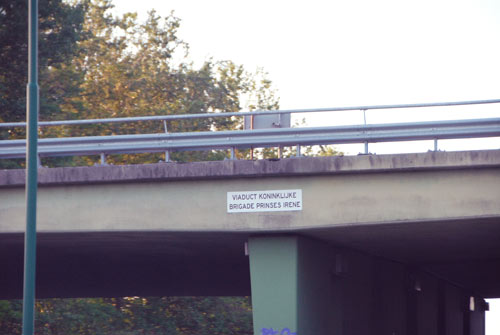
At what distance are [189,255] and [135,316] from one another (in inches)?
786

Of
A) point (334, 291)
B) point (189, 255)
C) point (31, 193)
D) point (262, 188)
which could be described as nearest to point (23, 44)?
point (189, 255)

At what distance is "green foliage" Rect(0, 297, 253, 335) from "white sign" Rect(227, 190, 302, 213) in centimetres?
2007

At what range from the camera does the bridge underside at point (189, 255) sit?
14.2 m

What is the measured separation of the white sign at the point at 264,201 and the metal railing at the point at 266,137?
2.92 ft

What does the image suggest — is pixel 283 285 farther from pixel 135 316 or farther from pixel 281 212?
pixel 135 316

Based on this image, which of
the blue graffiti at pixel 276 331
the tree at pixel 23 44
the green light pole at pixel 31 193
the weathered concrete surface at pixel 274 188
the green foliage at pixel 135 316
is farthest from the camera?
the green foliage at pixel 135 316

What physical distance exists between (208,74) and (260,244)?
32.4m

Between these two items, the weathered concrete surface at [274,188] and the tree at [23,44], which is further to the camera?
the tree at [23,44]

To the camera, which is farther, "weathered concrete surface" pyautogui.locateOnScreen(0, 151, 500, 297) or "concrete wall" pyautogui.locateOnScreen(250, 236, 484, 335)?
"concrete wall" pyautogui.locateOnScreen(250, 236, 484, 335)

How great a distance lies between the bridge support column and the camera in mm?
13227

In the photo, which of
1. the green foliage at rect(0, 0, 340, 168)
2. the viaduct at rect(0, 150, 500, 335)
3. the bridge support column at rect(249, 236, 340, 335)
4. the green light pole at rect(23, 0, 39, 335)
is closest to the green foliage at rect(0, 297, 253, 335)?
the green foliage at rect(0, 0, 340, 168)

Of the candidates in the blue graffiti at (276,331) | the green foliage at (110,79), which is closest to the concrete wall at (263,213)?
the blue graffiti at (276,331)

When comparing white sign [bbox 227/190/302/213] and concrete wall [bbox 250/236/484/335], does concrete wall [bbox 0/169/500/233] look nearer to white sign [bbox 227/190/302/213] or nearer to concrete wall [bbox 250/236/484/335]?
white sign [bbox 227/190/302/213]

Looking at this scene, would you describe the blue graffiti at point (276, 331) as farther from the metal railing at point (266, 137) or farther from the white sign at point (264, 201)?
the metal railing at point (266, 137)
